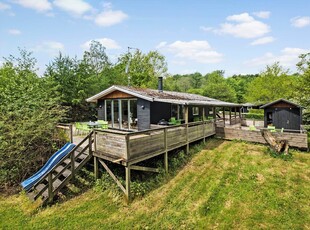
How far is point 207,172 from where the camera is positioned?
8.62 metres

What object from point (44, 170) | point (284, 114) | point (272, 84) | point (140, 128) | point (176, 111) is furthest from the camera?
point (272, 84)

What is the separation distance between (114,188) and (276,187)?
250 inches

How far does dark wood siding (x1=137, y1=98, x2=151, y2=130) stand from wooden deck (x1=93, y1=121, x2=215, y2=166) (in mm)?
2557

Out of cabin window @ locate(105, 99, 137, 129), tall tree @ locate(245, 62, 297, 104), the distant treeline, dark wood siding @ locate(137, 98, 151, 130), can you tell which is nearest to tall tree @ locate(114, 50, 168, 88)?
the distant treeline

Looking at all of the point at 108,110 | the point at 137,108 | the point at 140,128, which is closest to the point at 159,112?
the point at 137,108

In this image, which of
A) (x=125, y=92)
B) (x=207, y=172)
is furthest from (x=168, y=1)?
(x=207, y=172)

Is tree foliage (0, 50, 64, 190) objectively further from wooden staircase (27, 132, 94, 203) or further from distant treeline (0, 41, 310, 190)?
wooden staircase (27, 132, 94, 203)

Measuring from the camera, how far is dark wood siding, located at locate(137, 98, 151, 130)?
11.4 meters

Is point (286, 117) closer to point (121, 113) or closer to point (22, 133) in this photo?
point (121, 113)

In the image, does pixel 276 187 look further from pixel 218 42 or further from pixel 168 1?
pixel 218 42

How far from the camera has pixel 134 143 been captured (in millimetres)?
6766

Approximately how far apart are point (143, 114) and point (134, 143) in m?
4.98

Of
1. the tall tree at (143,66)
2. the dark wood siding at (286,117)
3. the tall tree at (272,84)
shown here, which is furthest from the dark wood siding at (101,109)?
A: the tall tree at (272,84)

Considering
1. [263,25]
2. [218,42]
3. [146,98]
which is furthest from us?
[218,42]
